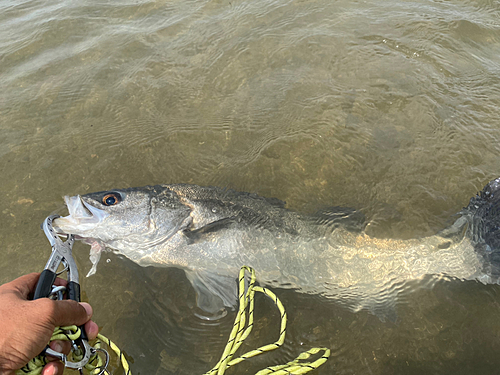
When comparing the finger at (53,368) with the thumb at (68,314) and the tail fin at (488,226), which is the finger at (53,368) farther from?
the tail fin at (488,226)

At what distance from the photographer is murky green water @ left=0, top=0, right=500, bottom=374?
297 cm

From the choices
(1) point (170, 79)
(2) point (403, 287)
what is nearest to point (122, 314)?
(2) point (403, 287)

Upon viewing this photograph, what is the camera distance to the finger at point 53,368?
64.9 inches

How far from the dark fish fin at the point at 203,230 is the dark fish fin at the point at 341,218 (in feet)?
3.31

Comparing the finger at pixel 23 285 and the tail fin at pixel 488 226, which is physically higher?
the finger at pixel 23 285

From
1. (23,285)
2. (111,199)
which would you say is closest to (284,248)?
(111,199)

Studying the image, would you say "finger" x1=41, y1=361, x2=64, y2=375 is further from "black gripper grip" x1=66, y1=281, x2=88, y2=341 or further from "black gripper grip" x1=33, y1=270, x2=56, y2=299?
"black gripper grip" x1=33, y1=270, x2=56, y2=299

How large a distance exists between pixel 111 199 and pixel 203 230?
96 centimetres

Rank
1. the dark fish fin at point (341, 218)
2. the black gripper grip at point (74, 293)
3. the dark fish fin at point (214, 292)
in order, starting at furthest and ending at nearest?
1. the dark fish fin at point (341, 218)
2. the dark fish fin at point (214, 292)
3. the black gripper grip at point (74, 293)

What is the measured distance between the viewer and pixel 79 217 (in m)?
2.79

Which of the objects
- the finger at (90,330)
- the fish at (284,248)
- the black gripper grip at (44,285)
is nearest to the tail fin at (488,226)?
the fish at (284,248)

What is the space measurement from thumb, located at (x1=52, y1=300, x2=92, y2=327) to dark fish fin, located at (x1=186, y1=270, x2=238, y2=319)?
1.37 meters

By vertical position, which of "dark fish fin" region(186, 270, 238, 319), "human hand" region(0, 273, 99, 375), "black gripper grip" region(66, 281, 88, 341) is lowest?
"dark fish fin" region(186, 270, 238, 319)

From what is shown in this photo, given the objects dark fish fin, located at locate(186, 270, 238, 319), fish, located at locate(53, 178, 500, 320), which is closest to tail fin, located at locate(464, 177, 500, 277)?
fish, located at locate(53, 178, 500, 320)
